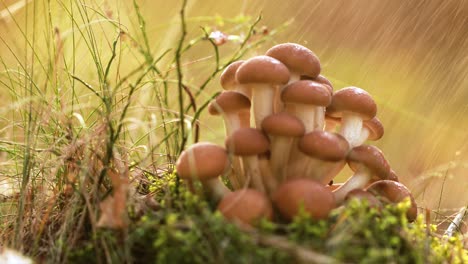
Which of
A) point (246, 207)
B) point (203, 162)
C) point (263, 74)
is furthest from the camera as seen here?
point (263, 74)

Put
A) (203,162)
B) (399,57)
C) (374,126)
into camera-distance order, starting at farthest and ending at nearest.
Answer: (399,57) < (374,126) < (203,162)

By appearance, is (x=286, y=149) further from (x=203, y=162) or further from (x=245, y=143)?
(x=203, y=162)

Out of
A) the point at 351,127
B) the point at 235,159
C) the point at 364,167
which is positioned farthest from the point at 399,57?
the point at 235,159

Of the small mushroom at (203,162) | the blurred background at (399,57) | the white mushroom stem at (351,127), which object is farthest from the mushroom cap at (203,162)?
the blurred background at (399,57)

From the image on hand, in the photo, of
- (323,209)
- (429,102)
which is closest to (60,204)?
(323,209)

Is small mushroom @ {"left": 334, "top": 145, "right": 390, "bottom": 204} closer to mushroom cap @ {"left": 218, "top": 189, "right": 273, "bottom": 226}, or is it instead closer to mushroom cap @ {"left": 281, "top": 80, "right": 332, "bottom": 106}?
mushroom cap @ {"left": 281, "top": 80, "right": 332, "bottom": 106}

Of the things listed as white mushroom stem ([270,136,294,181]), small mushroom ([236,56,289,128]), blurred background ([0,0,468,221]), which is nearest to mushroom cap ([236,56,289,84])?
small mushroom ([236,56,289,128])

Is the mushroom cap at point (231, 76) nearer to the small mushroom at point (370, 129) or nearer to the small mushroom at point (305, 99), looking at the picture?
the small mushroom at point (305, 99)
